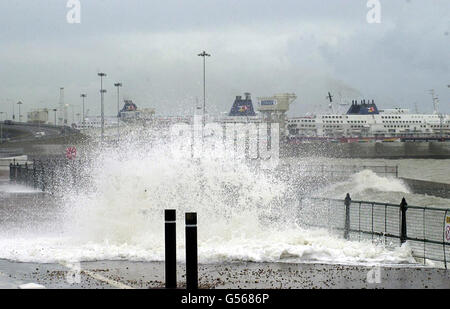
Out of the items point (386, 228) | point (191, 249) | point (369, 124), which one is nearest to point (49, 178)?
point (386, 228)

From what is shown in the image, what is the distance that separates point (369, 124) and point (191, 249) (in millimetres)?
155790

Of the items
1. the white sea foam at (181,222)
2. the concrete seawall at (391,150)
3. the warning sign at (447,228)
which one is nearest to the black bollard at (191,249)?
the white sea foam at (181,222)

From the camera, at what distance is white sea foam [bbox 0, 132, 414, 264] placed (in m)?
12.6

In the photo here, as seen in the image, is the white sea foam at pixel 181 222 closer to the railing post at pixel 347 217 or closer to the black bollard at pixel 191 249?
the railing post at pixel 347 217

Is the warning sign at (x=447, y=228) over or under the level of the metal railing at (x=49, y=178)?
over

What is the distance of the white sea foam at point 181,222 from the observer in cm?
1257

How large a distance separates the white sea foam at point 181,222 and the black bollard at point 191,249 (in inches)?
118

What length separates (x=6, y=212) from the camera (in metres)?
22.0

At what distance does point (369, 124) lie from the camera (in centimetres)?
16125

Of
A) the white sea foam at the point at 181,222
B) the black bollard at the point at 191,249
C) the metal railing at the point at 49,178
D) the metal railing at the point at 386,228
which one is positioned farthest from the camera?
the metal railing at the point at 49,178
